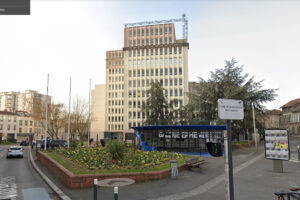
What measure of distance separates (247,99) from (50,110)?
38.1 metres

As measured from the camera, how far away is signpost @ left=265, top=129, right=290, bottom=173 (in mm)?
13852

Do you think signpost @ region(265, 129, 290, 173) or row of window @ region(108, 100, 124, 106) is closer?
signpost @ region(265, 129, 290, 173)

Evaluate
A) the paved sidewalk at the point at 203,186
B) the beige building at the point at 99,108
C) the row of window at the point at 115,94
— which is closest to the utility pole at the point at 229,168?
the paved sidewalk at the point at 203,186

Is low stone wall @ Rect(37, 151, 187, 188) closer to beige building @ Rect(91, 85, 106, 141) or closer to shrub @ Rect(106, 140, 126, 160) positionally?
shrub @ Rect(106, 140, 126, 160)

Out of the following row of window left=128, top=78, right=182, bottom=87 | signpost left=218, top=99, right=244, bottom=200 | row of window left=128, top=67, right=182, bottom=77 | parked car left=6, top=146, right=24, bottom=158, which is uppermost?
row of window left=128, top=67, right=182, bottom=77

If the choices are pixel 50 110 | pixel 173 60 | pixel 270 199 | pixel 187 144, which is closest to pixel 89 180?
pixel 270 199

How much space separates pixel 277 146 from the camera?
14266 millimetres

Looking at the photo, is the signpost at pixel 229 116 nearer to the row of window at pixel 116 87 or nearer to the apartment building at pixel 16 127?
the apartment building at pixel 16 127

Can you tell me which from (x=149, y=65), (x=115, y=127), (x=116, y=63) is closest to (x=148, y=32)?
(x=149, y=65)

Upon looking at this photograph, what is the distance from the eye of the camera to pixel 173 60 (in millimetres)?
76438

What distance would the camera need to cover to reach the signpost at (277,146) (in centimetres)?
1385

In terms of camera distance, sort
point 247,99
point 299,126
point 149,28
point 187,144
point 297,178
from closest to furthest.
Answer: point 297,178 < point 187,144 < point 247,99 < point 299,126 < point 149,28

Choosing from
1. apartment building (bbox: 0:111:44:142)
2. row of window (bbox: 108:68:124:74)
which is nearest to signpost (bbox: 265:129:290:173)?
apartment building (bbox: 0:111:44:142)

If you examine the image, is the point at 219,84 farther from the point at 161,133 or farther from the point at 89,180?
the point at 89,180
